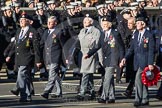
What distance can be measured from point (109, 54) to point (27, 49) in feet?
6.16

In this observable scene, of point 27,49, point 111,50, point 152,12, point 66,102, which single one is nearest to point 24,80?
point 27,49

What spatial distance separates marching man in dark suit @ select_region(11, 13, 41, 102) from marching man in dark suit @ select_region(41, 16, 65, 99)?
0.63 metres

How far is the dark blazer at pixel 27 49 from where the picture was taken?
60.8 feet

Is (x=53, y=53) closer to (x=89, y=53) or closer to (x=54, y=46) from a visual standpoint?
(x=54, y=46)

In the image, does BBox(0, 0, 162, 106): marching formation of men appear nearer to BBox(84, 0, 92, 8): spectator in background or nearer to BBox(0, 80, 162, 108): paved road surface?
BBox(0, 80, 162, 108): paved road surface

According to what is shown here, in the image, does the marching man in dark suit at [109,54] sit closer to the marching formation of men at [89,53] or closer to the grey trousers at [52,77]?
the marching formation of men at [89,53]

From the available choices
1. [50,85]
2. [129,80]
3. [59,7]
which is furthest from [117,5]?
[50,85]

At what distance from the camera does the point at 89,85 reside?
19.2m

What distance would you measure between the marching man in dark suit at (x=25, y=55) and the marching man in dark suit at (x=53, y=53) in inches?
24.7

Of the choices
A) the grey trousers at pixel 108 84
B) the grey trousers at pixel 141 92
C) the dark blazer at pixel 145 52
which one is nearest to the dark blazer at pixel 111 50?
the grey trousers at pixel 108 84

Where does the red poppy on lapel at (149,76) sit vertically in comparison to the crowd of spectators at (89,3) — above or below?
below

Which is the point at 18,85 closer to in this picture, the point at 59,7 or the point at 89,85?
the point at 89,85

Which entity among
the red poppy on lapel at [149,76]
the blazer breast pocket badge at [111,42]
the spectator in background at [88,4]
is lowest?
the red poppy on lapel at [149,76]

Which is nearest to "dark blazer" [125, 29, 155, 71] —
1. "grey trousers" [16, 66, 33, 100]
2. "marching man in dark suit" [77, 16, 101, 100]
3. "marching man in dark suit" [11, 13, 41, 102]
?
"marching man in dark suit" [77, 16, 101, 100]
